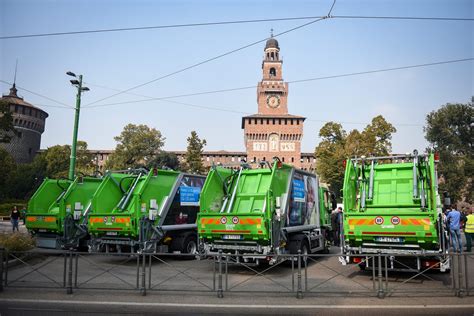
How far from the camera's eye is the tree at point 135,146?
55344mm

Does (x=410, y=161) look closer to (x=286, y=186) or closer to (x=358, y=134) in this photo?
(x=286, y=186)

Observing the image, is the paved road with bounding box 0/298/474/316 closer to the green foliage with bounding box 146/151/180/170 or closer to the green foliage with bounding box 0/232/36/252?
the green foliage with bounding box 0/232/36/252

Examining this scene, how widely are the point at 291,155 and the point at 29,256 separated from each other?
72846mm

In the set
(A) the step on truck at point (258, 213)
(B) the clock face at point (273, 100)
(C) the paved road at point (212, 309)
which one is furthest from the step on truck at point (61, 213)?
(B) the clock face at point (273, 100)

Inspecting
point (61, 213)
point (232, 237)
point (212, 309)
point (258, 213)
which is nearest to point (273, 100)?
point (61, 213)

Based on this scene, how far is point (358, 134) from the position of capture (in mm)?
41750

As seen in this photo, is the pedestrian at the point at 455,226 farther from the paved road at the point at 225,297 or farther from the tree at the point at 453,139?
the tree at the point at 453,139

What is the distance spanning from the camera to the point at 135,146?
56.0 meters

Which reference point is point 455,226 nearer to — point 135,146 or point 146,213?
point 146,213

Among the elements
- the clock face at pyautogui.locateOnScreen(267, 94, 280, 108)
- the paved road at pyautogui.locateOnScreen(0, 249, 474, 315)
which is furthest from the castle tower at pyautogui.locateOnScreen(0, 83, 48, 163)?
the paved road at pyautogui.locateOnScreen(0, 249, 474, 315)

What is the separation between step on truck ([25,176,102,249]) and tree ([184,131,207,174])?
33.7 m

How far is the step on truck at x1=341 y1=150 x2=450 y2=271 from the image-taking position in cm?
835

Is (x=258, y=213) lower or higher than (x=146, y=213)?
higher

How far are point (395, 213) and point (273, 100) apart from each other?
241 feet
